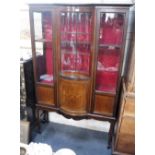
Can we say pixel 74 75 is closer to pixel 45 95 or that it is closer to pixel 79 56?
→ pixel 79 56

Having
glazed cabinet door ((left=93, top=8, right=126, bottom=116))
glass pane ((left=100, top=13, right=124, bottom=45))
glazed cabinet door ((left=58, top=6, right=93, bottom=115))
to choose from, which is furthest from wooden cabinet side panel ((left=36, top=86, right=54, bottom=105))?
glass pane ((left=100, top=13, right=124, bottom=45))

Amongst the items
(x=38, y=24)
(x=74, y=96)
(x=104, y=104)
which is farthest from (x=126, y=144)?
(x=38, y=24)

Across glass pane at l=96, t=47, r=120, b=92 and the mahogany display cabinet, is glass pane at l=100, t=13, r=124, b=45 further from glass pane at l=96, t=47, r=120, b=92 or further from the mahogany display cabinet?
glass pane at l=96, t=47, r=120, b=92

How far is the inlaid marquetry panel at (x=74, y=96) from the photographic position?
192 cm

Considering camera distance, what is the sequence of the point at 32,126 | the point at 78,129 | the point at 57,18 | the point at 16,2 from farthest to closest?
the point at 78,129
the point at 32,126
the point at 57,18
the point at 16,2

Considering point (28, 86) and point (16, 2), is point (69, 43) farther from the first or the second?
point (16, 2)

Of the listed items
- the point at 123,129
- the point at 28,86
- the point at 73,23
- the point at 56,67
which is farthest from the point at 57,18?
the point at 123,129

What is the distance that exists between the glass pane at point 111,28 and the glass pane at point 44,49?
633 millimetres

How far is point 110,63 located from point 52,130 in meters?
1.34

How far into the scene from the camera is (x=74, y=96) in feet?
6.47

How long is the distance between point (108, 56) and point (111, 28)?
319 millimetres
